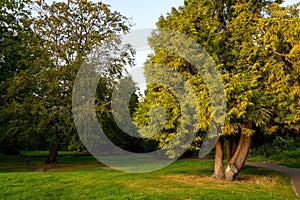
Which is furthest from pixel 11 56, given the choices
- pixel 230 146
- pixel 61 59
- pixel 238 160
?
pixel 238 160

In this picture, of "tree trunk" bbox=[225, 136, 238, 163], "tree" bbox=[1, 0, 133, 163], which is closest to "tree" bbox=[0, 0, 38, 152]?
"tree" bbox=[1, 0, 133, 163]

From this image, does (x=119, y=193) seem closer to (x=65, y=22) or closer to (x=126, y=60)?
(x=126, y=60)

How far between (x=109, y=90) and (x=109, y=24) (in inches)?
234

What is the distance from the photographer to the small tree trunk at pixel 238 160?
607 inches

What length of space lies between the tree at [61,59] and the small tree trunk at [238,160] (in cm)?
1190

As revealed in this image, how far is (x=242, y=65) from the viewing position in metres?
14.3

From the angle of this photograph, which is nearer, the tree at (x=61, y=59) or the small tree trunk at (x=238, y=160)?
the small tree trunk at (x=238, y=160)

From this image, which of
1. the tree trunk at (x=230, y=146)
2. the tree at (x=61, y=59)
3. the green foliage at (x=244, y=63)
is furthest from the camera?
the tree at (x=61, y=59)

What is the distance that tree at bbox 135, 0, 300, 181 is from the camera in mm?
13422

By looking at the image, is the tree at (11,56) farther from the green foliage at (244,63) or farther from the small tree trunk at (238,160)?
the small tree trunk at (238,160)

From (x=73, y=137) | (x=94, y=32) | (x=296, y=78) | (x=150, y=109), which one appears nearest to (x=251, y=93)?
(x=296, y=78)

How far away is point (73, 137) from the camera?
22719mm

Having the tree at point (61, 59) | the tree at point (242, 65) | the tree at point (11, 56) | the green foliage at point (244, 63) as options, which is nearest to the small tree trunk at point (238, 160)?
the tree at point (242, 65)

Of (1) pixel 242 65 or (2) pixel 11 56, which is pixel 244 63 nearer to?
(1) pixel 242 65
